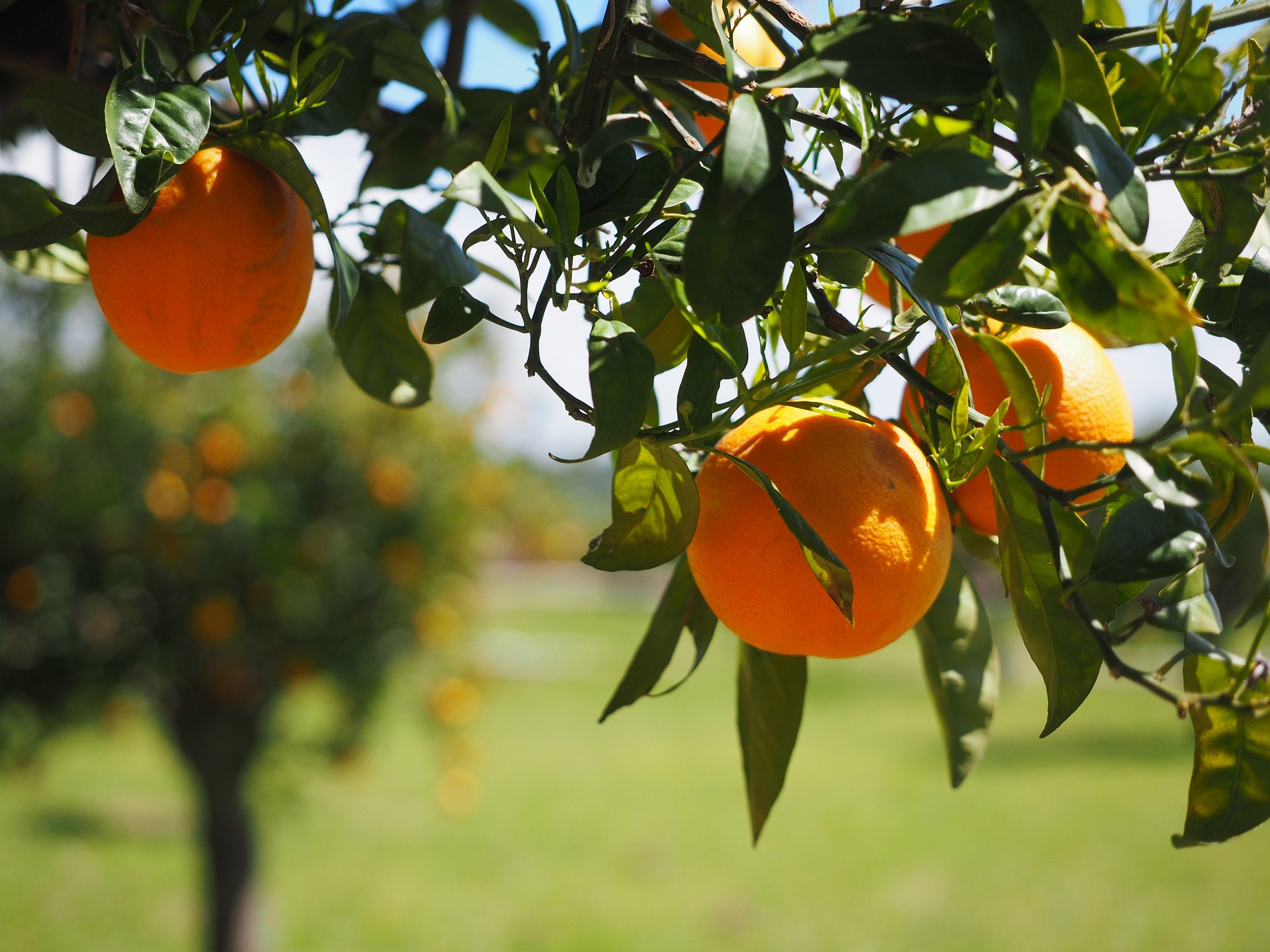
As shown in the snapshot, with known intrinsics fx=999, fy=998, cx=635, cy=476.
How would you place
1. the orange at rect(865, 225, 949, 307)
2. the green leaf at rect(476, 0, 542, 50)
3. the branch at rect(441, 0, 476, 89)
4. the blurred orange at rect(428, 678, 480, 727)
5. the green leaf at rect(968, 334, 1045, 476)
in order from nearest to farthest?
the green leaf at rect(968, 334, 1045, 476)
the orange at rect(865, 225, 949, 307)
the branch at rect(441, 0, 476, 89)
the green leaf at rect(476, 0, 542, 50)
the blurred orange at rect(428, 678, 480, 727)

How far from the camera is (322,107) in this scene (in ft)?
1.43

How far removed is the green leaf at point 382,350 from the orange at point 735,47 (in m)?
0.16

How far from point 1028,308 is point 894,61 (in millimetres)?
98

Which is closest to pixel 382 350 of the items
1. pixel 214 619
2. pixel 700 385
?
pixel 700 385

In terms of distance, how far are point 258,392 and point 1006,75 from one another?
2.11 m

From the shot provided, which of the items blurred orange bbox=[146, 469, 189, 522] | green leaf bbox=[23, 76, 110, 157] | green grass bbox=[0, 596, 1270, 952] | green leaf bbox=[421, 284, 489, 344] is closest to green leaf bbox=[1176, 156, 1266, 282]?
green leaf bbox=[421, 284, 489, 344]

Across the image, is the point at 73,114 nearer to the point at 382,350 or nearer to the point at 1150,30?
the point at 382,350

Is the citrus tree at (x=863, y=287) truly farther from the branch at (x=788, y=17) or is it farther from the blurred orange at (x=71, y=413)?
the blurred orange at (x=71, y=413)

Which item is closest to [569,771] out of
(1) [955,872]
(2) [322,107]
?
(1) [955,872]

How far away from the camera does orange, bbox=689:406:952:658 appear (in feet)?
1.15

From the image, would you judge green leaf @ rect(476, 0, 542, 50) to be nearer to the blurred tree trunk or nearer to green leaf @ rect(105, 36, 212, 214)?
green leaf @ rect(105, 36, 212, 214)

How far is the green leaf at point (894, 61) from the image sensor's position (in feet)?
0.78

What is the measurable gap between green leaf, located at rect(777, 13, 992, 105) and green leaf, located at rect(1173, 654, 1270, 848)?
172mm

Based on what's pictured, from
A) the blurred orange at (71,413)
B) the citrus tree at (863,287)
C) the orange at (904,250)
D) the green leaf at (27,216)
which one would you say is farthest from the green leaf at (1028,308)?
the blurred orange at (71,413)
